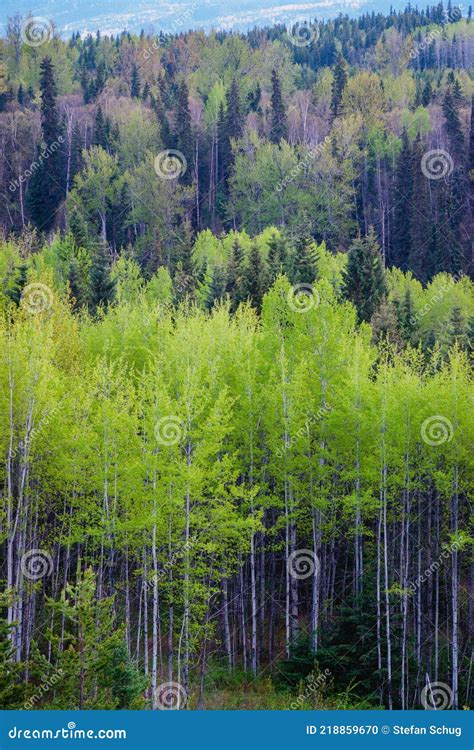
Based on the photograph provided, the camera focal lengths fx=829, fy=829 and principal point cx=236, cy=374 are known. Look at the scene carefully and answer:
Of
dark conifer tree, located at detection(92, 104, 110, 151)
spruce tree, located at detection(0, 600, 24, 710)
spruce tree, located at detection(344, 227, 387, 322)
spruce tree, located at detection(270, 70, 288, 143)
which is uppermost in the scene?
spruce tree, located at detection(270, 70, 288, 143)

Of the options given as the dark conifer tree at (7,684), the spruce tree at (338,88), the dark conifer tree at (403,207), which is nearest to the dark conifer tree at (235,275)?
the dark conifer tree at (403,207)

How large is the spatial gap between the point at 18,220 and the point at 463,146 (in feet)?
155

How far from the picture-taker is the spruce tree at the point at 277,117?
95312mm

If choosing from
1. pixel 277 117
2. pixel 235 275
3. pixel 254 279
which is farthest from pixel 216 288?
pixel 277 117

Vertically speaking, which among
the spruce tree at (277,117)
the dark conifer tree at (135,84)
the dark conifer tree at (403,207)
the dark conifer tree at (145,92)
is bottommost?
the dark conifer tree at (403,207)

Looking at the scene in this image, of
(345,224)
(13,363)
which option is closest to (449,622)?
(13,363)

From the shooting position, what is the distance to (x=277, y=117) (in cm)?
9656

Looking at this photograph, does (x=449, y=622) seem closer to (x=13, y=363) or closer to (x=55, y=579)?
(x=55, y=579)

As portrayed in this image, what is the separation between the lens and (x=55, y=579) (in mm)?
26500

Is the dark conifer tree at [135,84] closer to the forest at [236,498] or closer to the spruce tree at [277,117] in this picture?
the spruce tree at [277,117]

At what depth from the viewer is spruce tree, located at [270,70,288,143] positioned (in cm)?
9531

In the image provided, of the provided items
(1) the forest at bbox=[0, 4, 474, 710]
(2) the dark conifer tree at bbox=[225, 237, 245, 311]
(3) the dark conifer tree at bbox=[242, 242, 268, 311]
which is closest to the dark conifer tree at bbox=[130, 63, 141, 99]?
(2) the dark conifer tree at bbox=[225, 237, 245, 311]

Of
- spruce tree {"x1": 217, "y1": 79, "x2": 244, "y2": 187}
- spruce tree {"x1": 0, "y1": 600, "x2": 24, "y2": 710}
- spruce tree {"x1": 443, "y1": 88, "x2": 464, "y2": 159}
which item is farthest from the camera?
spruce tree {"x1": 217, "y1": 79, "x2": 244, "y2": 187}

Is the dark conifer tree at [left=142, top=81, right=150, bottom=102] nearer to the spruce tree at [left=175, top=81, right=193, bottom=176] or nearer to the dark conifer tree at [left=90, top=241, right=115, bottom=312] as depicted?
the spruce tree at [left=175, top=81, right=193, bottom=176]
